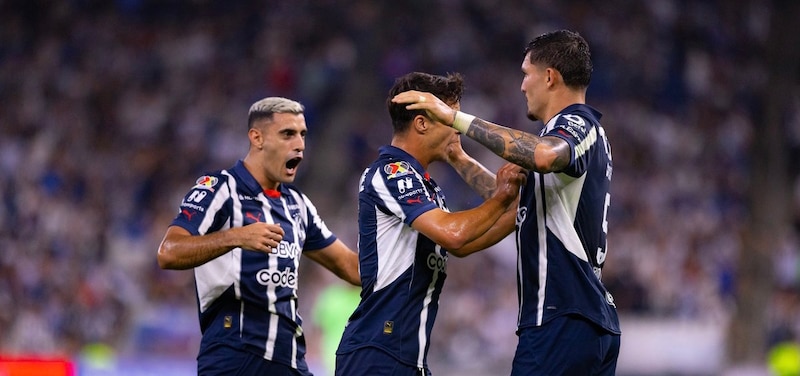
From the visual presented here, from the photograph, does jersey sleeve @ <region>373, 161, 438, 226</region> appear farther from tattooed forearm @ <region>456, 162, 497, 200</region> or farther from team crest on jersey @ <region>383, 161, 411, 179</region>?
tattooed forearm @ <region>456, 162, 497, 200</region>

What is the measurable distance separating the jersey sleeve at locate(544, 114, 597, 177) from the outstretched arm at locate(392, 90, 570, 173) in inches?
1.9

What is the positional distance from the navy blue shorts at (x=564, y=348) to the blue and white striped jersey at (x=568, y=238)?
4cm

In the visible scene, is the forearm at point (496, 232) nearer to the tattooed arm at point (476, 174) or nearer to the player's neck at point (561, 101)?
the player's neck at point (561, 101)

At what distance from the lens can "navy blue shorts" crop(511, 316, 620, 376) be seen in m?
5.23

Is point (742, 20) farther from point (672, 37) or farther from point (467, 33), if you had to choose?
point (467, 33)

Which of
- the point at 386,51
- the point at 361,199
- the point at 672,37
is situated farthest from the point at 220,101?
the point at 361,199

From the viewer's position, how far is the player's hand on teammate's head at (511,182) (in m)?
5.39

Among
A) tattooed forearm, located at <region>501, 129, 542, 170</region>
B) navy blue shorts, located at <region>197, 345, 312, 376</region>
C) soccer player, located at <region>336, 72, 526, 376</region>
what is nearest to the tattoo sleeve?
soccer player, located at <region>336, 72, 526, 376</region>

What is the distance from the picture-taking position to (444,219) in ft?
17.7

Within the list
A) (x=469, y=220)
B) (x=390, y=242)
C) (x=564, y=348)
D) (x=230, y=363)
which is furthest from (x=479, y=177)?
(x=230, y=363)

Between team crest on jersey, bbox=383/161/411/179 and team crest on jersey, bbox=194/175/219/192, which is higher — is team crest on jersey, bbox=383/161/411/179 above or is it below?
below

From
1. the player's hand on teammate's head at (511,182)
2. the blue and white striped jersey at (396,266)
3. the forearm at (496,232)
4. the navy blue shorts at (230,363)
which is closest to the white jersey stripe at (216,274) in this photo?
the navy blue shorts at (230,363)

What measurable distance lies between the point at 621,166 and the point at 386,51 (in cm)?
414

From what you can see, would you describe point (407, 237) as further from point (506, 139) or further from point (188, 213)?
point (188, 213)
